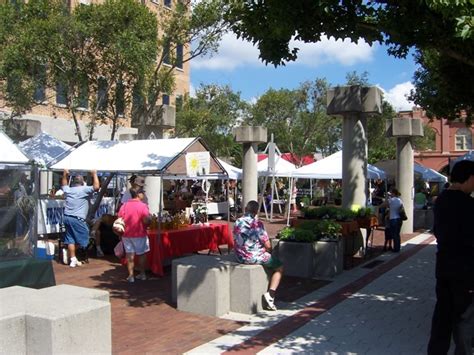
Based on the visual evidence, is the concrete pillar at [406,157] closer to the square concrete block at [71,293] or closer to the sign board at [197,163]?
the sign board at [197,163]

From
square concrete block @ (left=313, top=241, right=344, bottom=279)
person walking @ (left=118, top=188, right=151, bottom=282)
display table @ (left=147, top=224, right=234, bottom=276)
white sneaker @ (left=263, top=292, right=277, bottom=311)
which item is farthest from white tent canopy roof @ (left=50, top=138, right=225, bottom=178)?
white sneaker @ (left=263, top=292, right=277, bottom=311)

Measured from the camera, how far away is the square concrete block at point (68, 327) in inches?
153

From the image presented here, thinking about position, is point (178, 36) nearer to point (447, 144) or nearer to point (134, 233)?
point (134, 233)

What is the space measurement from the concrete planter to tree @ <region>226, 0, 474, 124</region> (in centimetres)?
380

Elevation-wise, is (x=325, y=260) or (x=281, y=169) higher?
(x=281, y=169)

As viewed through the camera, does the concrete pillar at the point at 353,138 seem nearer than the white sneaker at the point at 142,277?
No

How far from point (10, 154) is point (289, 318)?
4.56m

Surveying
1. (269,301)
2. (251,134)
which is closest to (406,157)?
(251,134)

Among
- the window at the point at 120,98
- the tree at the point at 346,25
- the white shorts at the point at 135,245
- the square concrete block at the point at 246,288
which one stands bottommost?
the square concrete block at the point at 246,288

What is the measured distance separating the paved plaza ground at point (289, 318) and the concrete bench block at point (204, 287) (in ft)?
0.45

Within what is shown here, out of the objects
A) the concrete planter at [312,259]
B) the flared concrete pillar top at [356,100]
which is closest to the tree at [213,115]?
the flared concrete pillar top at [356,100]

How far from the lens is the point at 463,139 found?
62562mm

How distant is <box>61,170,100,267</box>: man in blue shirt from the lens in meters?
10.3

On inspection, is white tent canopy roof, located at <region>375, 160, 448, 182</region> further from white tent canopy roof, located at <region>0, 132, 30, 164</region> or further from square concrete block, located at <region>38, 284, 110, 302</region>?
square concrete block, located at <region>38, 284, 110, 302</region>
